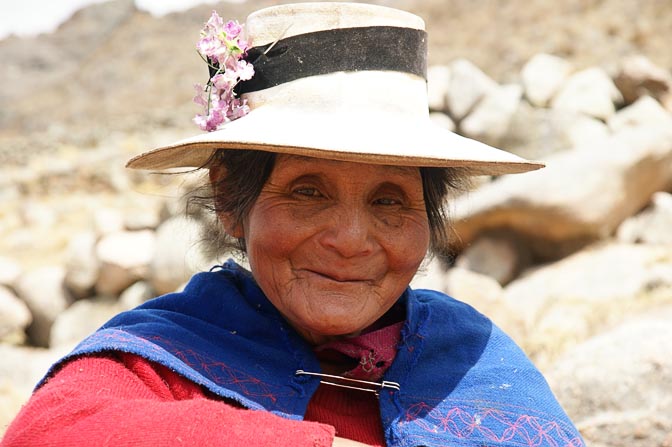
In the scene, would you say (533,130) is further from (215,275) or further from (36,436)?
(36,436)

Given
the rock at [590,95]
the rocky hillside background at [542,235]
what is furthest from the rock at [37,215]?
the rock at [590,95]

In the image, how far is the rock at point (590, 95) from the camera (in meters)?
9.21

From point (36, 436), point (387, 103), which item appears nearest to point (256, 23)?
point (387, 103)

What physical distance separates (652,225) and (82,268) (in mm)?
6338

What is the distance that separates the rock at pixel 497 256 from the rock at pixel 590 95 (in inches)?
102

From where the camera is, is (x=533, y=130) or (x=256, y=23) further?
(x=533, y=130)

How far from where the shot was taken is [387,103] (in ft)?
6.63

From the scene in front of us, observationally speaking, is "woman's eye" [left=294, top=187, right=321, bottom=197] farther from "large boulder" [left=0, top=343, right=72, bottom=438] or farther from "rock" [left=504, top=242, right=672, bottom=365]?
"large boulder" [left=0, top=343, right=72, bottom=438]

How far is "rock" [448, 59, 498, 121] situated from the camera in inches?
382

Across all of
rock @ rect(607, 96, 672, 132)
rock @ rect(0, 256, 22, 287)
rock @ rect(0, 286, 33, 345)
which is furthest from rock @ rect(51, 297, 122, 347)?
rock @ rect(607, 96, 672, 132)

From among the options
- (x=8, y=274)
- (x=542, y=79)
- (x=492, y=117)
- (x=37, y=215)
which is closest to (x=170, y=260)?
(x=8, y=274)

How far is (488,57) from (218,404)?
880 inches

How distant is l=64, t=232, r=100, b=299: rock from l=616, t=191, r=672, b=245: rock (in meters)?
5.86

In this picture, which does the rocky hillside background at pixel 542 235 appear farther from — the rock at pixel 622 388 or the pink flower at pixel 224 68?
the pink flower at pixel 224 68
